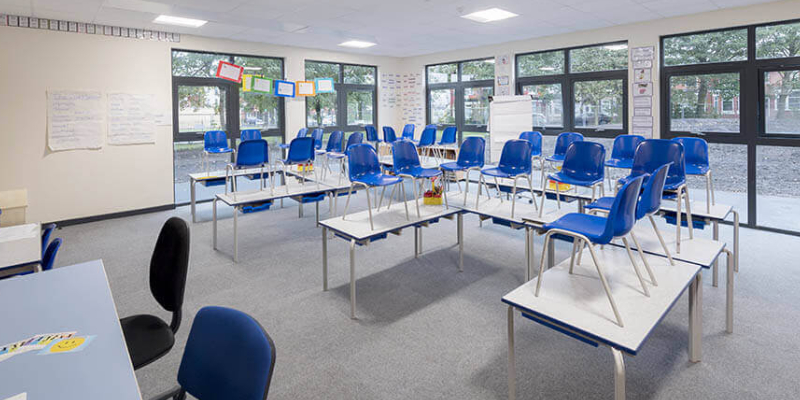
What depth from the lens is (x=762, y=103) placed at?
515cm

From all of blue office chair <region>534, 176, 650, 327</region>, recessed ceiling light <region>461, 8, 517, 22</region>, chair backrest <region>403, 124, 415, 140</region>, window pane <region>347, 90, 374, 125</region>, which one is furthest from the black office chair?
window pane <region>347, 90, 374, 125</region>

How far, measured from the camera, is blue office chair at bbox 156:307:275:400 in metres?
1.11

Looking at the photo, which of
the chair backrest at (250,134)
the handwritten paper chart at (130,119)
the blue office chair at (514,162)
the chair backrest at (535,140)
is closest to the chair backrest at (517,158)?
the blue office chair at (514,162)

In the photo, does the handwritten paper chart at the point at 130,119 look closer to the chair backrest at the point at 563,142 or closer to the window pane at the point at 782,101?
the chair backrest at the point at 563,142

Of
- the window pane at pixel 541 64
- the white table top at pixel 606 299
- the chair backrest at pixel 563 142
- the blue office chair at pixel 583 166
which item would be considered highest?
the window pane at pixel 541 64

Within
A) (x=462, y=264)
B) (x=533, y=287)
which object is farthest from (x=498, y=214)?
(x=533, y=287)

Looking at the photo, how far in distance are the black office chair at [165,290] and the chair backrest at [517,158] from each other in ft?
9.90

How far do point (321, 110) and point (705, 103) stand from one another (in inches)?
243

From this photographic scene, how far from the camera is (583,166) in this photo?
397 centimetres

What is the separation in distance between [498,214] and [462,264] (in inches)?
26.1

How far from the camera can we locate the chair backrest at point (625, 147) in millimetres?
5219

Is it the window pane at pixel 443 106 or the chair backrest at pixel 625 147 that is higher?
the window pane at pixel 443 106

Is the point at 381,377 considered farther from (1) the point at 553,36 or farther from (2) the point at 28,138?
(1) the point at 553,36

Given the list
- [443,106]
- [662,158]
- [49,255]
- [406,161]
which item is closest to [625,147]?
[662,158]
